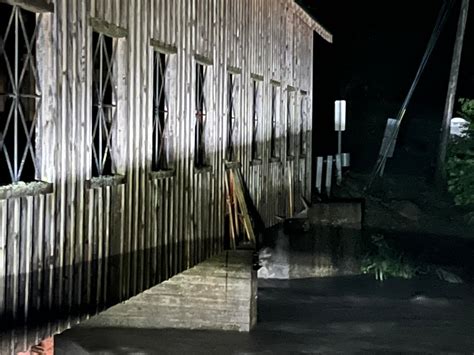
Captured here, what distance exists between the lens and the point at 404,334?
18.8 metres

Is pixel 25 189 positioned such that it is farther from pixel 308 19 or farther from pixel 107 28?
pixel 308 19

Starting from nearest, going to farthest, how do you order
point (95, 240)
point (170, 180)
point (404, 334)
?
point (95, 240) < point (170, 180) < point (404, 334)

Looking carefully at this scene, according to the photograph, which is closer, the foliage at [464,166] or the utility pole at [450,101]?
the foliage at [464,166]

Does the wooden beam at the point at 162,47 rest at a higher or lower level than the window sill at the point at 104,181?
higher

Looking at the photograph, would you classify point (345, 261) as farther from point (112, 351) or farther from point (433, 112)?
point (433, 112)

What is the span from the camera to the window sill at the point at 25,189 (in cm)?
681

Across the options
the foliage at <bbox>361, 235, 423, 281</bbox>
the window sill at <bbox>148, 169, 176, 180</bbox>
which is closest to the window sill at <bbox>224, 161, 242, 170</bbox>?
the window sill at <bbox>148, 169, 176, 180</bbox>

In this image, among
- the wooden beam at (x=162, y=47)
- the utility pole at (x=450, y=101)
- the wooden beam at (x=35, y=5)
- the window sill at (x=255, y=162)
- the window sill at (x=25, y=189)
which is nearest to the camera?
the window sill at (x=25, y=189)

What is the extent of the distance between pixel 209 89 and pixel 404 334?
26.2 ft

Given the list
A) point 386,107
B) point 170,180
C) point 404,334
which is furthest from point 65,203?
point 386,107

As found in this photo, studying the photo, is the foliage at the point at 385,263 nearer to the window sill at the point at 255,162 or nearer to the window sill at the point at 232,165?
the window sill at the point at 255,162

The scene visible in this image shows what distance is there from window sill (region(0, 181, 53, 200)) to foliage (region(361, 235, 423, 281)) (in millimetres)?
19025

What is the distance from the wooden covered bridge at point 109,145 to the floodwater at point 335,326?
3.12 meters

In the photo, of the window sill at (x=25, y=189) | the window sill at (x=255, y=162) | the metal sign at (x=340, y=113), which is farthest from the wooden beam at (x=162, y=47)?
the metal sign at (x=340, y=113)
